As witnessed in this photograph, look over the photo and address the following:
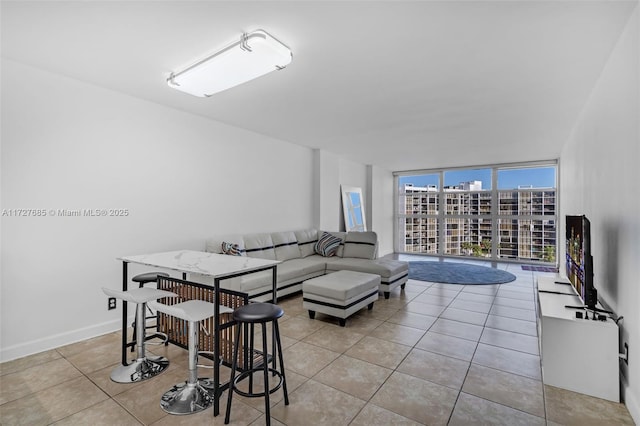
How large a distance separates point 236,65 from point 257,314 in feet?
6.26

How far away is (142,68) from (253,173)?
7.64 feet

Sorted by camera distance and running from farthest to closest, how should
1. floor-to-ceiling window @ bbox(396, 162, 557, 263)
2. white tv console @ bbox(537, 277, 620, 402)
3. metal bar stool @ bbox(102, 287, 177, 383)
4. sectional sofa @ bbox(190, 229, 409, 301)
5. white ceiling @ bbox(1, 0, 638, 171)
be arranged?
floor-to-ceiling window @ bbox(396, 162, 557, 263) → sectional sofa @ bbox(190, 229, 409, 301) → metal bar stool @ bbox(102, 287, 177, 383) → white tv console @ bbox(537, 277, 620, 402) → white ceiling @ bbox(1, 0, 638, 171)

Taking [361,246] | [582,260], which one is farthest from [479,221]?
[582,260]

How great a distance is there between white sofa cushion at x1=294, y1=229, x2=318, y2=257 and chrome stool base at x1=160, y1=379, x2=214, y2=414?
3.30 m

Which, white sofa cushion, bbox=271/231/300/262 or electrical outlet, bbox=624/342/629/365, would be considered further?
white sofa cushion, bbox=271/231/300/262

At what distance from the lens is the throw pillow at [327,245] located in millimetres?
5405

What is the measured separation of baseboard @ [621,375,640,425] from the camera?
5.93 ft

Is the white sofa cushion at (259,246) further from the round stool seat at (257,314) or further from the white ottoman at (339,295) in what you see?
the round stool seat at (257,314)

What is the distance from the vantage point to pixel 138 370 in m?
Result: 2.36

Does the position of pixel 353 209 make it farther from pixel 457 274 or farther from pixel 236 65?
pixel 236 65

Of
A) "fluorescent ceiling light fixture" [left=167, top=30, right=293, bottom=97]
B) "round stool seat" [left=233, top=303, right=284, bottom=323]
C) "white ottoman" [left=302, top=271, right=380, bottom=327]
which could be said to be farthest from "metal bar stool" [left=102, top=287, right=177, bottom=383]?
"fluorescent ceiling light fixture" [left=167, top=30, right=293, bottom=97]

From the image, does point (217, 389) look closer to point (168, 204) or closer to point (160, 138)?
point (168, 204)

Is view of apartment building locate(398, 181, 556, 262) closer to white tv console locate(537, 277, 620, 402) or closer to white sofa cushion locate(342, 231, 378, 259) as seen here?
white sofa cushion locate(342, 231, 378, 259)

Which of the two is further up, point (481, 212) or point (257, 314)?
point (481, 212)
